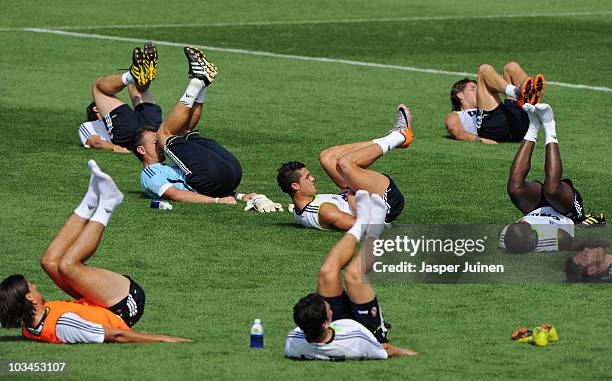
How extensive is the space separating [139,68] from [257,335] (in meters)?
9.63

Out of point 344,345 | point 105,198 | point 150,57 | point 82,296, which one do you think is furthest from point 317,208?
point 150,57

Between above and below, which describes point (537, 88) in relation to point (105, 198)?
above

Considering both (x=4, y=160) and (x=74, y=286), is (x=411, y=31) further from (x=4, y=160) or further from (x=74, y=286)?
(x=74, y=286)

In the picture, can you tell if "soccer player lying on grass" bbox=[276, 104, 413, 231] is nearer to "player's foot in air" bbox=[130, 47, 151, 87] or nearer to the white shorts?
"player's foot in air" bbox=[130, 47, 151, 87]

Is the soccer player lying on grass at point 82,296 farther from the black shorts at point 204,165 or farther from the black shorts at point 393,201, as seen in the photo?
the black shorts at point 204,165

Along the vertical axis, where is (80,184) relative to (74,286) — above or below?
above

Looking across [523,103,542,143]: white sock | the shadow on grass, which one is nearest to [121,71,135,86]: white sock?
[523,103,542,143]: white sock

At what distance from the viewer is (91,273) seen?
12.7 meters

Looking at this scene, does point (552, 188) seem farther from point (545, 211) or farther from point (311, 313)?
point (311, 313)

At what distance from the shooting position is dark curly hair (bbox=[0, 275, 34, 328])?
12.1 m

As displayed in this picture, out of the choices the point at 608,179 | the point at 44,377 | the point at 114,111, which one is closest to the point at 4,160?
the point at 114,111

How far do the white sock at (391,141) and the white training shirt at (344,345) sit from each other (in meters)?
5.35

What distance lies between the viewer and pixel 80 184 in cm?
1994

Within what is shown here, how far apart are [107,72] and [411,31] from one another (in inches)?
373
